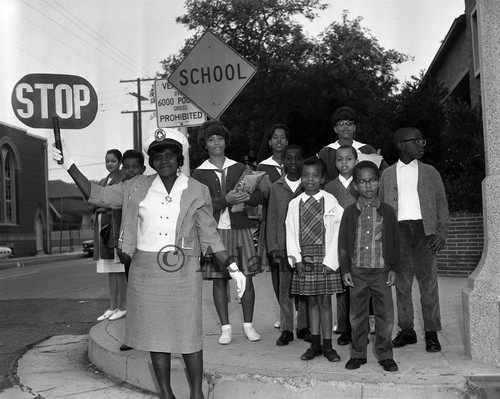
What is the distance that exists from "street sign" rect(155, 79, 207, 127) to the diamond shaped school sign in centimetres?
95

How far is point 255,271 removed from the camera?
5.89 metres

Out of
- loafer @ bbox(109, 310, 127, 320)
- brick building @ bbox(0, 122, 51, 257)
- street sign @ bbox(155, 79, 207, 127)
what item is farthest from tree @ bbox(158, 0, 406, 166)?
loafer @ bbox(109, 310, 127, 320)

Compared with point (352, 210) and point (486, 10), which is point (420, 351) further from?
point (486, 10)

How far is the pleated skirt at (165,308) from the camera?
4133mm

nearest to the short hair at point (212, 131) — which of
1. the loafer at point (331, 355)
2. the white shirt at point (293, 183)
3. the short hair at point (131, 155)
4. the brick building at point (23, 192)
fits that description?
the white shirt at point (293, 183)

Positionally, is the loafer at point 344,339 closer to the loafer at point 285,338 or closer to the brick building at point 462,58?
the loafer at point 285,338

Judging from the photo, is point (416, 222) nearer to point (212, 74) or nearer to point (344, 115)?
point (344, 115)

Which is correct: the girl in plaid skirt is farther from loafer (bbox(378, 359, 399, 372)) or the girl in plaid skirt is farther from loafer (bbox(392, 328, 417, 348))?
loafer (bbox(392, 328, 417, 348))

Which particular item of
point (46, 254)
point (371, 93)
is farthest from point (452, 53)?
point (46, 254)

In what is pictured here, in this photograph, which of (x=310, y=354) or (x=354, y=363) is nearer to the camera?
(x=354, y=363)

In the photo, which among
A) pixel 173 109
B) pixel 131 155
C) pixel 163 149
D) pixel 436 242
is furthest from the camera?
pixel 173 109

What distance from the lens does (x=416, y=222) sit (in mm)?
5496

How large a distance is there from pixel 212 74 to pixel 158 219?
3477 mm

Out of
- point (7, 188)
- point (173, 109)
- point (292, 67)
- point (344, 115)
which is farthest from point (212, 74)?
point (7, 188)
